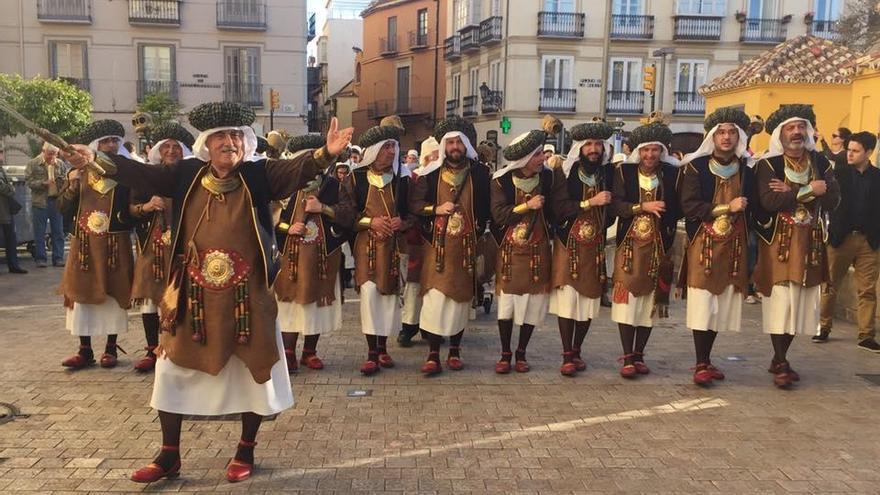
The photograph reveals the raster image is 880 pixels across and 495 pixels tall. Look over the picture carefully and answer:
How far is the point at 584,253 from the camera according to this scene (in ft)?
21.0

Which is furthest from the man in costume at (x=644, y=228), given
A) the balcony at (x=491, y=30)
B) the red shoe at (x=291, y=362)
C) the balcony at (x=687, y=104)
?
the balcony at (x=491, y=30)

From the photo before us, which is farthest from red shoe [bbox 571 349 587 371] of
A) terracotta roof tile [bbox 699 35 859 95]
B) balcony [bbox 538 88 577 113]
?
balcony [bbox 538 88 577 113]

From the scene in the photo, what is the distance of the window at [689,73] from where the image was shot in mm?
32781

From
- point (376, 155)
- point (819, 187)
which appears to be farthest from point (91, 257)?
point (819, 187)

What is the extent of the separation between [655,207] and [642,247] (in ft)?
1.23

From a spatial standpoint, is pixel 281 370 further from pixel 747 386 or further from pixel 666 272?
pixel 747 386

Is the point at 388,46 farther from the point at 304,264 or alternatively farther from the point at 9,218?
the point at 304,264

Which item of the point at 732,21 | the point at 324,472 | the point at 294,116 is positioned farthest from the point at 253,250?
the point at 732,21

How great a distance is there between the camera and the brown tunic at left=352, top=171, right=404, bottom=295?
639cm

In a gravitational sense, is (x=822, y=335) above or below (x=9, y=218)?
below

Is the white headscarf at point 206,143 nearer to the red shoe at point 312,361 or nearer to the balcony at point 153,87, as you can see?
the red shoe at point 312,361

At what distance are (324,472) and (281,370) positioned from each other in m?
0.66

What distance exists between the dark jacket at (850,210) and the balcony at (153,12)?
28.1 meters

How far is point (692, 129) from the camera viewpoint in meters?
32.7
